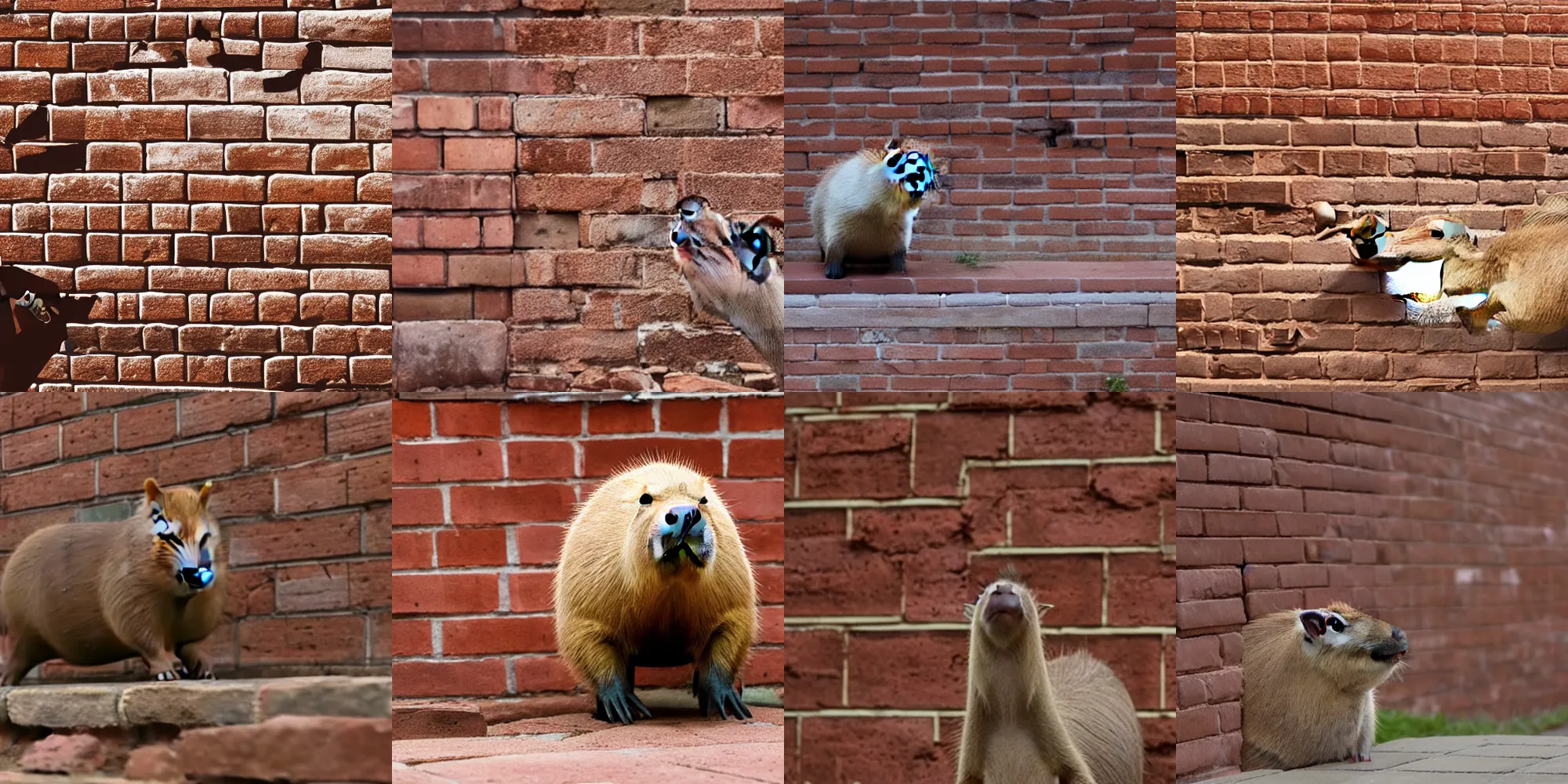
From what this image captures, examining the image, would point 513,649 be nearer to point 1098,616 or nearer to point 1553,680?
point 1098,616

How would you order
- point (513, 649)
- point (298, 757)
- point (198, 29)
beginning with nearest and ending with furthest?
point (513, 649)
point (298, 757)
point (198, 29)

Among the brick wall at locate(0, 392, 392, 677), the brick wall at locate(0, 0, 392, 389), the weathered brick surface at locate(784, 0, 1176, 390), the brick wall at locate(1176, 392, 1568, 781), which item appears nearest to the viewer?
the brick wall at locate(1176, 392, 1568, 781)

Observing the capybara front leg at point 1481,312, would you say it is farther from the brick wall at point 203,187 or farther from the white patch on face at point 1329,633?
the brick wall at point 203,187

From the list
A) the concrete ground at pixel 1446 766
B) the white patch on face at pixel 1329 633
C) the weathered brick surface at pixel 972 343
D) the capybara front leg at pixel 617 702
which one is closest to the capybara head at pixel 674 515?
the capybara front leg at pixel 617 702

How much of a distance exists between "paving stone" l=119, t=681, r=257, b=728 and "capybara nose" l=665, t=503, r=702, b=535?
4.32 ft

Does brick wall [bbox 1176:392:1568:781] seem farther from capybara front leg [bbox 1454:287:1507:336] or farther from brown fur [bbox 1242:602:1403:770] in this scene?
capybara front leg [bbox 1454:287:1507:336]

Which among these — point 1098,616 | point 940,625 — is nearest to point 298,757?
point 940,625

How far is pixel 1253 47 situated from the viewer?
13.5ft

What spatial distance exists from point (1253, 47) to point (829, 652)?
91.9 inches

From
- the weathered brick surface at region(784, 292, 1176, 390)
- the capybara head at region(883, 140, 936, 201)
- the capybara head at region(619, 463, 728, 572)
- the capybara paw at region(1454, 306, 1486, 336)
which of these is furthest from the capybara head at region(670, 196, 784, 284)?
the capybara paw at region(1454, 306, 1486, 336)

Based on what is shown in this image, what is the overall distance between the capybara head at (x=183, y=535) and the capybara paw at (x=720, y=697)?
52.7 inches

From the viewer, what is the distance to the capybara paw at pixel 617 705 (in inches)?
126

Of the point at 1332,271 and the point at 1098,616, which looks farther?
the point at 1332,271

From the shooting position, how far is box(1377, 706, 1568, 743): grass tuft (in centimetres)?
376
